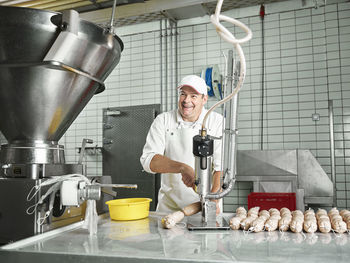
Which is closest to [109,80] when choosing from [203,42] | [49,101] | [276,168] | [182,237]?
[203,42]

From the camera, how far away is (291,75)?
13.8 feet

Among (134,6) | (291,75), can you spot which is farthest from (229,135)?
(291,75)

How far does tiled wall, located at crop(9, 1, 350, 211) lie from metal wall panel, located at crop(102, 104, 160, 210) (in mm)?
423

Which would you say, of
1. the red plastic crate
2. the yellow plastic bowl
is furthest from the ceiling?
the yellow plastic bowl

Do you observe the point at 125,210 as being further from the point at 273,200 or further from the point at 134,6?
the point at 134,6

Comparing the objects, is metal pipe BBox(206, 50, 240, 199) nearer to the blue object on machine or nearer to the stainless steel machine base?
the stainless steel machine base

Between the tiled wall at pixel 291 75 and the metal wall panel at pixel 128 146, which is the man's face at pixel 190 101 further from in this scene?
the metal wall panel at pixel 128 146

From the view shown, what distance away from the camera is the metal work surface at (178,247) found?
3.06ft

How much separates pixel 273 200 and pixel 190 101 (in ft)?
5.78

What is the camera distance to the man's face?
227cm

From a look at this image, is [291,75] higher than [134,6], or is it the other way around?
[134,6]

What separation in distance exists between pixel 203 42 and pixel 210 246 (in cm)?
399

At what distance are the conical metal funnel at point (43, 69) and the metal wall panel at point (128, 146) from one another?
3152 mm

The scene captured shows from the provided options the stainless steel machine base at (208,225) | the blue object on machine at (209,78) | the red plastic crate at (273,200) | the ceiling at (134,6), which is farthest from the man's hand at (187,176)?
the blue object on machine at (209,78)
